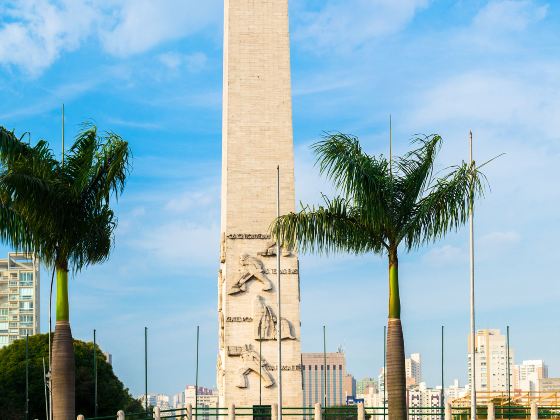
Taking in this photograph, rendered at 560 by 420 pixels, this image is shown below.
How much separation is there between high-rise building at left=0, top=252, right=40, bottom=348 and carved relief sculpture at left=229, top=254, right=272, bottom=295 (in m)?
97.2

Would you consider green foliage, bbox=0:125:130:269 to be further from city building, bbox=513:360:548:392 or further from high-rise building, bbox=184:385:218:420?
city building, bbox=513:360:548:392

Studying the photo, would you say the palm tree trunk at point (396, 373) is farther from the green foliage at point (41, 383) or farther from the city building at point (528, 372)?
the city building at point (528, 372)

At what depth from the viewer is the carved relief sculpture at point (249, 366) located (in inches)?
1358

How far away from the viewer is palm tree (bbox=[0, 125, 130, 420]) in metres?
21.8

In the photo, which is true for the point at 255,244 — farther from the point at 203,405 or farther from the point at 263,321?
the point at 203,405

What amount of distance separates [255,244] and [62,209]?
12981mm

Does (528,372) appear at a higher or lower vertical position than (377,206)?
lower

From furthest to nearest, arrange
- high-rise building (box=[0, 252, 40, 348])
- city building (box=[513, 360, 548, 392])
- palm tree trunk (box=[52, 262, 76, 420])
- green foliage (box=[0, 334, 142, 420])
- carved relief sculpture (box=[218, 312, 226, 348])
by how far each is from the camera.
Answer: city building (box=[513, 360, 548, 392]) < high-rise building (box=[0, 252, 40, 348]) < green foliage (box=[0, 334, 142, 420]) < carved relief sculpture (box=[218, 312, 226, 348]) < palm tree trunk (box=[52, 262, 76, 420])

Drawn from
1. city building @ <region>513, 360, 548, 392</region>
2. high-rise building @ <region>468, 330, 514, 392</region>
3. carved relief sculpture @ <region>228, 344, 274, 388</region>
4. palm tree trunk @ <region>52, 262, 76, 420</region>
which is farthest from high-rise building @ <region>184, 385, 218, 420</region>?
city building @ <region>513, 360, 548, 392</region>

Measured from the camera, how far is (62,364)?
21.7m

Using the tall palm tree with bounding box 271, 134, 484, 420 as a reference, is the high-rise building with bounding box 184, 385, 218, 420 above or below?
below

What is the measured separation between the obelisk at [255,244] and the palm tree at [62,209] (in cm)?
1123

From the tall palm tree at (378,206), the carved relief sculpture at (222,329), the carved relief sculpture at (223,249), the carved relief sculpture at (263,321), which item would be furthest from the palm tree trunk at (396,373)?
the carved relief sculpture at (223,249)

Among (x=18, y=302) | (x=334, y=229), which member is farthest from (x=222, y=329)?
(x=18, y=302)
